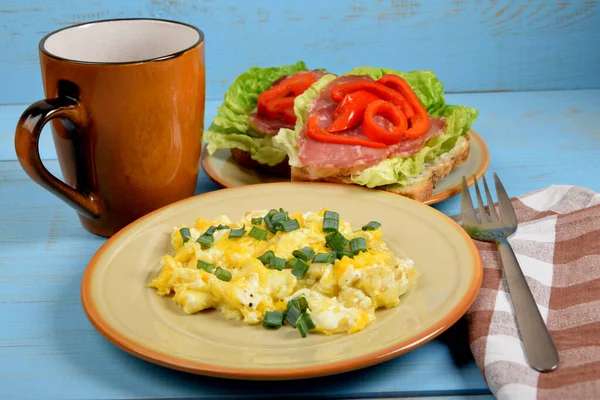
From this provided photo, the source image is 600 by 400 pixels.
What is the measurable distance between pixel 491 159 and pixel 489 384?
1596mm

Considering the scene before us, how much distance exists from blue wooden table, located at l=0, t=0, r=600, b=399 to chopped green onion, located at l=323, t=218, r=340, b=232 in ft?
1.25

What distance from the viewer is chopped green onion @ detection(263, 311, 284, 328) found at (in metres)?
1.79

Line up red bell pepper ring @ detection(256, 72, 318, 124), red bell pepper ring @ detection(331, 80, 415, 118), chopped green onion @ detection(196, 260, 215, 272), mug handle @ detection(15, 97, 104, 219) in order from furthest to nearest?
red bell pepper ring @ detection(256, 72, 318, 124)
red bell pepper ring @ detection(331, 80, 415, 118)
mug handle @ detection(15, 97, 104, 219)
chopped green onion @ detection(196, 260, 215, 272)

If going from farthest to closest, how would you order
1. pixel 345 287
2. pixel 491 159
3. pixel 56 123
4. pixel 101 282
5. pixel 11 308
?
pixel 491 159 → pixel 56 123 → pixel 11 308 → pixel 101 282 → pixel 345 287

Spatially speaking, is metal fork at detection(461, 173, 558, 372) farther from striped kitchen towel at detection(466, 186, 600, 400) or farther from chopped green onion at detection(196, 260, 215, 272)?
chopped green onion at detection(196, 260, 215, 272)

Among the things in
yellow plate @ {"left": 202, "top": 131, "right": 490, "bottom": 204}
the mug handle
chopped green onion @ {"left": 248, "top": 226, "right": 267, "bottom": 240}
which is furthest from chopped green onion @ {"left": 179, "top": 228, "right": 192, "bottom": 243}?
yellow plate @ {"left": 202, "top": 131, "right": 490, "bottom": 204}

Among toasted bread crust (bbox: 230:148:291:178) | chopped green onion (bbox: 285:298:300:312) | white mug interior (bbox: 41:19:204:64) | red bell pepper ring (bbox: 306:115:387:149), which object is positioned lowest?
toasted bread crust (bbox: 230:148:291:178)

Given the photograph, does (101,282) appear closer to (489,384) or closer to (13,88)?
(489,384)

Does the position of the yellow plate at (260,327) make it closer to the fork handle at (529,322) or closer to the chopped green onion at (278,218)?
the fork handle at (529,322)

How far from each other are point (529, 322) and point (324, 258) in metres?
0.51

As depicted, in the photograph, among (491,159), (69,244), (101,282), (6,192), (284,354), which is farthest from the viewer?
(491,159)

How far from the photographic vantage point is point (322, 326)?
5.78 ft

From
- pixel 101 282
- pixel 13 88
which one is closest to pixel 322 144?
pixel 101 282

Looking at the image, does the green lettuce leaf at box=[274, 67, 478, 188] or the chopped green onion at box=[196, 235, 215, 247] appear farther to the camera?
the green lettuce leaf at box=[274, 67, 478, 188]
